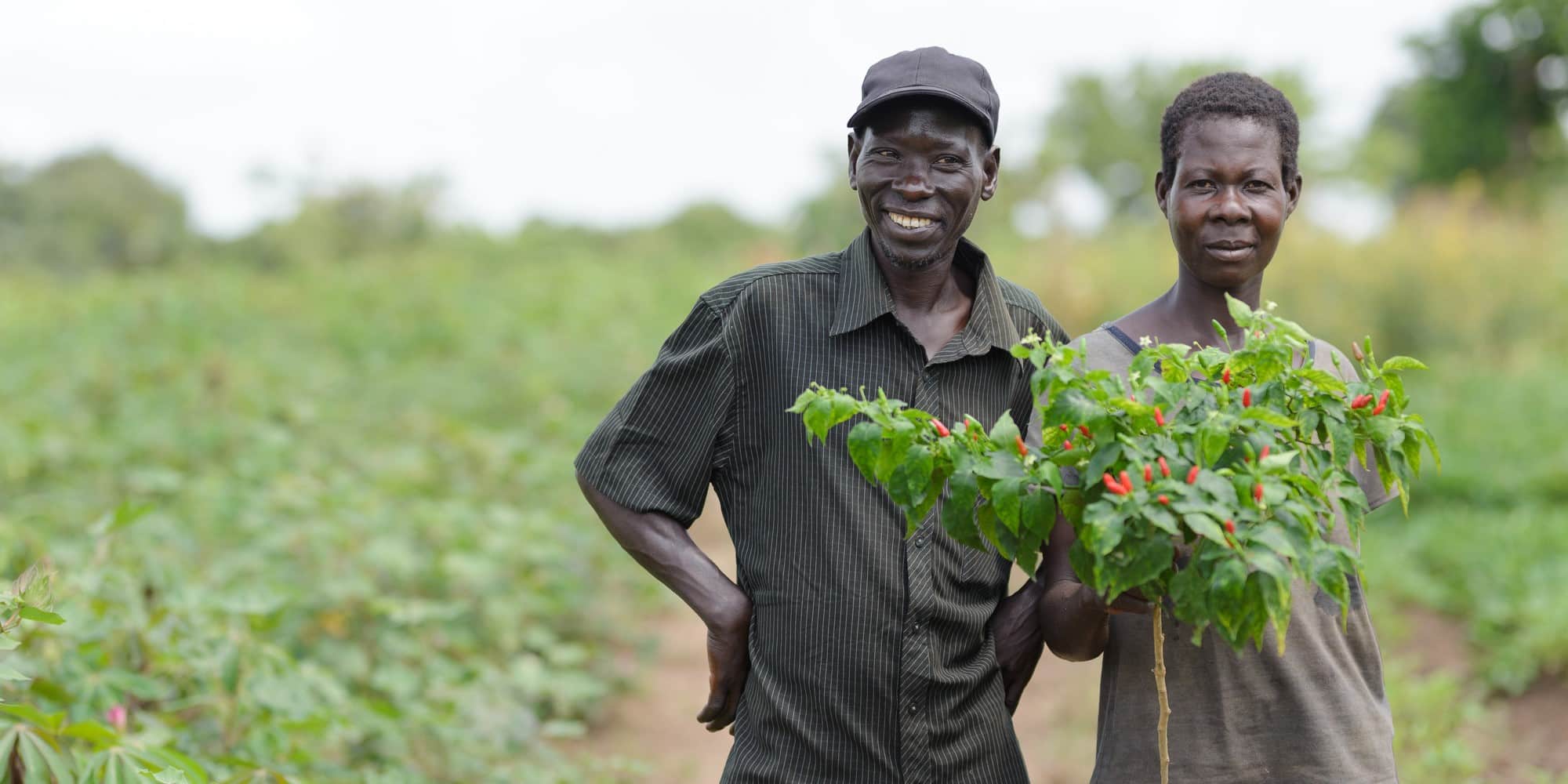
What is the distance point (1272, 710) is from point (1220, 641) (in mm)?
126

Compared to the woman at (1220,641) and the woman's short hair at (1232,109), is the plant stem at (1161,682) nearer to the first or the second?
the woman at (1220,641)

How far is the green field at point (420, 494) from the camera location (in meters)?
3.21

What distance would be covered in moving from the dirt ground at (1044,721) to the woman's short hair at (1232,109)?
2.52 metres

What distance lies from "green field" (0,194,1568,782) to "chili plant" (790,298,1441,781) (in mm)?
1343

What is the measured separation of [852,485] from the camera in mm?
2102

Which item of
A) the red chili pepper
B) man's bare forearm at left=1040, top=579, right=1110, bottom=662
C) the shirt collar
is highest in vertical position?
the shirt collar

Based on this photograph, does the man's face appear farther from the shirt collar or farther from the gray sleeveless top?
the gray sleeveless top

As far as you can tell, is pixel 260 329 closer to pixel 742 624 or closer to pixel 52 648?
pixel 52 648

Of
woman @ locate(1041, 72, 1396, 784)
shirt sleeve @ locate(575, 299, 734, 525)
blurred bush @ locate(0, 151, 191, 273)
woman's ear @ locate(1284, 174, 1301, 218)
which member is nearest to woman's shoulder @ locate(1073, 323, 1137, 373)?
woman @ locate(1041, 72, 1396, 784)

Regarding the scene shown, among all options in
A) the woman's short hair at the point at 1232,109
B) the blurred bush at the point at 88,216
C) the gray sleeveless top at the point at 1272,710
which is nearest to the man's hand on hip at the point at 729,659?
the gray sleeveless top at the point at 1272,710

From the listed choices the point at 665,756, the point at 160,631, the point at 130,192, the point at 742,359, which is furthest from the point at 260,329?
the point at 130,192

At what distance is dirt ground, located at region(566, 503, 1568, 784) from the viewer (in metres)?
4.48

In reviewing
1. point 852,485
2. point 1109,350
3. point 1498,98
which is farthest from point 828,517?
point 1498,98

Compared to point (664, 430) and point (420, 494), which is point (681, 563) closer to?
point (664, 430)
